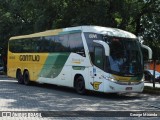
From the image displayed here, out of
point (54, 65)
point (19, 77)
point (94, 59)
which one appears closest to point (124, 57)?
point (94, 59)

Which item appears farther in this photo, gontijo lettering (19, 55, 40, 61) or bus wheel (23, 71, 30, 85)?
bus wheel (23, 71, 30, 85)

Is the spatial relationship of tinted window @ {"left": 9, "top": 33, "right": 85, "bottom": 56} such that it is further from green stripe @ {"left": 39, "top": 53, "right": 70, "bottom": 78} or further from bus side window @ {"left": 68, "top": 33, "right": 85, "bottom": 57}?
green stripe @ {"left": 39, "top": 53, "right": 70, "bottom": 78}

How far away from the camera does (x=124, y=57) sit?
2066cm

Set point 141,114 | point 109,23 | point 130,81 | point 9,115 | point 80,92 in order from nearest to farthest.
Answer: point 9,115 < point 141,114 < point 130,81 < point 80,92 < point 109,23

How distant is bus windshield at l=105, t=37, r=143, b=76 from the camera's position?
A: 66.6 ft

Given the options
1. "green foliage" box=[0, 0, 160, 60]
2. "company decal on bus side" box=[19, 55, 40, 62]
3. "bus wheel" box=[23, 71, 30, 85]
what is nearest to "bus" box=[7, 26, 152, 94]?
"company decal on bus side" box=[19, 55, 40, 62]

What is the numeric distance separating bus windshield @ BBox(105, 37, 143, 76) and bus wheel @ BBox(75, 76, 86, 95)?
7.78 feet

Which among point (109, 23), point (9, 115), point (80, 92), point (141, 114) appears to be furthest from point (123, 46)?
point (9, 115)

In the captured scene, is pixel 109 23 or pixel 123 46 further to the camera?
pixel 109 23

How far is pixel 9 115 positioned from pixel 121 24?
50.7 feet

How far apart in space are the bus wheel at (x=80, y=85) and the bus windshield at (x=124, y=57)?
2371 millimetres

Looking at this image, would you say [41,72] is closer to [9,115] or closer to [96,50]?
[96,50]

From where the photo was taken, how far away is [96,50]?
68.5 feet

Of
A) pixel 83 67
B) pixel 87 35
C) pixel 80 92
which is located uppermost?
pixel 87 35
